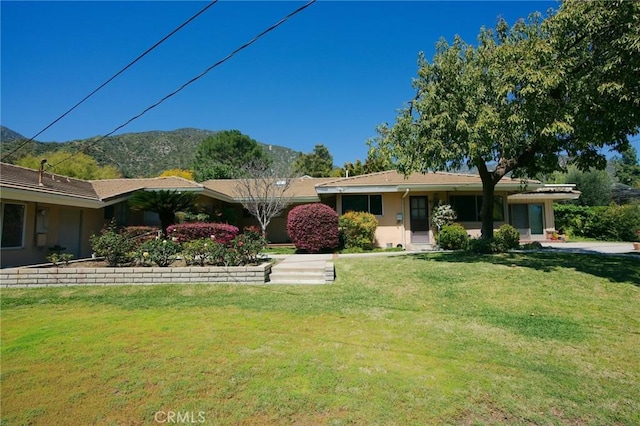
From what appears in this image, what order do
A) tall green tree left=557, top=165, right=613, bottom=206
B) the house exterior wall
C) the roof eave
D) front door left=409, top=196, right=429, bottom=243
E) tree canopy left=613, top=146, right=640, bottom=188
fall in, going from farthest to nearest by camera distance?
tree canopy left=613, top=146, right=640, bottom=188 < tall green tree left=557, top=165, right=613, bottom=206 < front door left=409, top=196, right=429, bottom=243 < the house exterior wall < the roof eave

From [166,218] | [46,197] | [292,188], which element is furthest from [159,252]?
[292,188]

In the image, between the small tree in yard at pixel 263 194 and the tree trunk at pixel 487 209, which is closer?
the tree trunk at pixel 487 209

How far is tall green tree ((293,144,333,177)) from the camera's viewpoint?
142 ft

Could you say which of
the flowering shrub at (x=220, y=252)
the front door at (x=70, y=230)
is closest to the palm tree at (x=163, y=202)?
the front door at (x=70, y=230)

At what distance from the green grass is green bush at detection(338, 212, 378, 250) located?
7.06 m

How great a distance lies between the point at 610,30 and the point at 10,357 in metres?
13.2

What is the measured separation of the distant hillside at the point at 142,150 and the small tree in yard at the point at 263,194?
832 inches

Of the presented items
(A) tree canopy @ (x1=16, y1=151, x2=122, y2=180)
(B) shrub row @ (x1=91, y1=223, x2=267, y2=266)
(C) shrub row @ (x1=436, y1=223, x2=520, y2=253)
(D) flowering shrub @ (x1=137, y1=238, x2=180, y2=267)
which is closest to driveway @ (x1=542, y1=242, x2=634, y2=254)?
(C) shrub row @ (x1=436, y1=223, x2=520, y2=253)

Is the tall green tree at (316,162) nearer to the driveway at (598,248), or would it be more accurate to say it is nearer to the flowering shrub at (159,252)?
the driveway at (598,248)

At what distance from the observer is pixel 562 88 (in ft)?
28.8

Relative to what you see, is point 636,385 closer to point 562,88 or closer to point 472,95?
point 562,88

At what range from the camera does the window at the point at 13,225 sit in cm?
1045

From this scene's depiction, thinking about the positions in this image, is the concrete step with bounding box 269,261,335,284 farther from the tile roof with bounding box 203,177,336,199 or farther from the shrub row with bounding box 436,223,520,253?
the tile roof with bounding box 203,177,336,199

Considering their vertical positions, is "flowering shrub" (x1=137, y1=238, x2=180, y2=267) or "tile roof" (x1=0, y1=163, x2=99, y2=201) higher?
"tile roof" (x1=0, y1=163, x2=99, y2=201)
